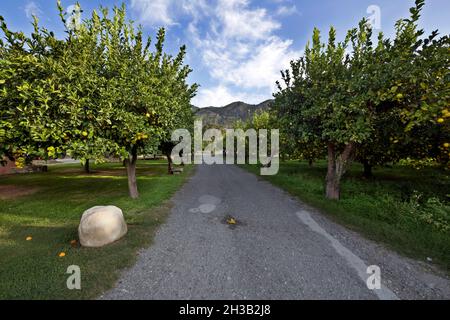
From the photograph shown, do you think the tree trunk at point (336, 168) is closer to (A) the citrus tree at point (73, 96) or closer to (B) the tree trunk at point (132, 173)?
(A) the citrus tree at point (73, 96)

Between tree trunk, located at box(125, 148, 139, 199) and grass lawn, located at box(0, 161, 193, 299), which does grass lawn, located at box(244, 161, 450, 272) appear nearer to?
grass lawn, located at box(0, 161, 193, 299)

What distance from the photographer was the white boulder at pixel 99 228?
524 cm

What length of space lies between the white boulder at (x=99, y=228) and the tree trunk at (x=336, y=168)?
10221 millimetres

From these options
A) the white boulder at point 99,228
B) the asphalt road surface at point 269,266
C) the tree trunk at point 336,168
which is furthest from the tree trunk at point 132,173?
the tree trunk at point 336,168

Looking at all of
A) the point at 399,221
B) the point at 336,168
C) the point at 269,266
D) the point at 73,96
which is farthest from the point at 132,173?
the point at 399,221

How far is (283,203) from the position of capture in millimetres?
9844

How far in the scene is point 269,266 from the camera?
175 inches

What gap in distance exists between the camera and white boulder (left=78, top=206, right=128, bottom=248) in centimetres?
524

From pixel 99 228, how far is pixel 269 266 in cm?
460

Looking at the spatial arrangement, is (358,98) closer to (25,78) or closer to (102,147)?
(102,147)

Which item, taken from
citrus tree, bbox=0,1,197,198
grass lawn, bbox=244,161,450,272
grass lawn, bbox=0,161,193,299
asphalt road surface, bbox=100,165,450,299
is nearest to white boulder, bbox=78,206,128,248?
grass lawn, bbox=0,161,193,299

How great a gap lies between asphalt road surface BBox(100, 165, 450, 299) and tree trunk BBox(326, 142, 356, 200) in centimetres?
392

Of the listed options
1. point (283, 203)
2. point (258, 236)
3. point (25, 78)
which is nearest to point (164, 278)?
point (258, 236)

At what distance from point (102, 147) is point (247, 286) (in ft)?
20.9
